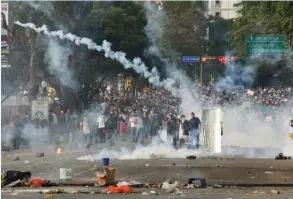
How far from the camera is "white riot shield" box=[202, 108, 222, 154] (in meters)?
20.4

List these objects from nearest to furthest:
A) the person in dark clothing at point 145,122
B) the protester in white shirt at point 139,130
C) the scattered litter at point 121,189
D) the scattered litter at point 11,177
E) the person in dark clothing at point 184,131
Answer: the scattered litter at point 121,189, the scattered litter at point 11,177, the person in dark clothing at point 184,131, the protester in white shirt at point 139,130, the person in dark clothing at point 145,122

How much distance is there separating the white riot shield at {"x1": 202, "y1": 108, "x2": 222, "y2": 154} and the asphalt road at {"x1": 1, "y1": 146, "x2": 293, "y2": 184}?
1.32m

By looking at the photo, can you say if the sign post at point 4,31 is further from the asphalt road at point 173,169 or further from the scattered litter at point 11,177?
the scattered litter at point 11,177

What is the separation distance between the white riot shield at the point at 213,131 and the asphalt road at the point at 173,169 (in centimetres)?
132

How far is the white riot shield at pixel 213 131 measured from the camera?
20.4 meters

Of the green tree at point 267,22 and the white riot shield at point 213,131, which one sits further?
the white riot shield at point 213,131

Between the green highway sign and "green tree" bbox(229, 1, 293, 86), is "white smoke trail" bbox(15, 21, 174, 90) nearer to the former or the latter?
Answer: "green tree" bbox(229, 1, 293, 86)

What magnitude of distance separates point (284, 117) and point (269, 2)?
11.2 metres

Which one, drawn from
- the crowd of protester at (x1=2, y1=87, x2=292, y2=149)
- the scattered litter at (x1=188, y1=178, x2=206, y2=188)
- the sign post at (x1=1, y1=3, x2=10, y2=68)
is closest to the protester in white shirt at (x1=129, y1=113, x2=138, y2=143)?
the crowd of protester at (x1=2, y1=87, x2=292, y2=149)

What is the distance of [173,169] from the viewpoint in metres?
15.8

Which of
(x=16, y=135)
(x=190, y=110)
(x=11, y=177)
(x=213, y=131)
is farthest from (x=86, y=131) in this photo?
(x=11, y=177)

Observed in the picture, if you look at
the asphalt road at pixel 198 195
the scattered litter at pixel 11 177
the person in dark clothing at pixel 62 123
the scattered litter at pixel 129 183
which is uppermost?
the person in dark clothing at pixel 62 123

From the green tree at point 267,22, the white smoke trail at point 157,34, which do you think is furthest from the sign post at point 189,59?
the green tree at point 267,22

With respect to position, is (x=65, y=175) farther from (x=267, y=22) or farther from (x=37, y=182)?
(x=267, y=22)
